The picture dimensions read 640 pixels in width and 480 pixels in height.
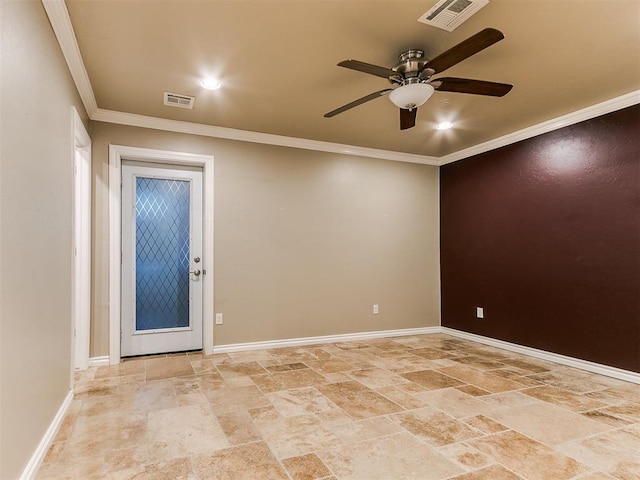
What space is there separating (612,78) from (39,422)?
4538 millimetres

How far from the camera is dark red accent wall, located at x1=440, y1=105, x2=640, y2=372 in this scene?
11.2ft

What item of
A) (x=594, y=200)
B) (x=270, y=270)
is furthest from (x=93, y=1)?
(x=594, y=200)

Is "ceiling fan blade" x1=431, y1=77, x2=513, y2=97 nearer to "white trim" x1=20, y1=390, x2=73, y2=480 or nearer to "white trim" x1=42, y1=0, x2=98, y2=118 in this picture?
"white trim" x1=42, y1=0, x2=98, y2=118

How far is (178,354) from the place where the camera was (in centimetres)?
411

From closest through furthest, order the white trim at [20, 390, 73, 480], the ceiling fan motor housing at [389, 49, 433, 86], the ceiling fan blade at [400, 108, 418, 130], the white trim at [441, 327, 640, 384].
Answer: the white trim at [20, 390, 73, 480], the ceiling fan motor housing at [389, 49, 433, 86], the ceiling fan blade at [400, 108, 418, 130], the white trim at [441, 327, 640, 384]

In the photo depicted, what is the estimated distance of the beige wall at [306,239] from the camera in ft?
13.7

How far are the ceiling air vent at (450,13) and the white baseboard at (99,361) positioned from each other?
3.93 m

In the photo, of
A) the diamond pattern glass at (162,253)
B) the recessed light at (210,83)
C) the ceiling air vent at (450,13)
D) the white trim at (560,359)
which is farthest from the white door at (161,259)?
the white trim at (560,359)

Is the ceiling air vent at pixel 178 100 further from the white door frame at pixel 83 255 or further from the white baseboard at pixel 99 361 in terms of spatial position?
the white baseboard at pixel 99 361

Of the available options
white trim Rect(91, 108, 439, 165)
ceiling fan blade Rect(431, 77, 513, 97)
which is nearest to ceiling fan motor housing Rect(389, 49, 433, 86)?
ceiling fan blade Rect(431, 77, 513, 97)

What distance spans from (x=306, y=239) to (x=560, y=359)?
2.98m

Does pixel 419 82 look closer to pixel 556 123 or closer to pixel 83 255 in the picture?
pixel 556 123

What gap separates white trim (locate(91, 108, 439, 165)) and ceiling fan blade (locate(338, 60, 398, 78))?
2.24m

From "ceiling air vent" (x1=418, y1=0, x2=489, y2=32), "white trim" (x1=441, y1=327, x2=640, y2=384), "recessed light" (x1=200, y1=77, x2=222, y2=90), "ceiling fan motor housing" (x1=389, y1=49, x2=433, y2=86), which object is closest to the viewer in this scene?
"ceiling air vent" (x1=418, y1=0, x2=489, y2=32)
